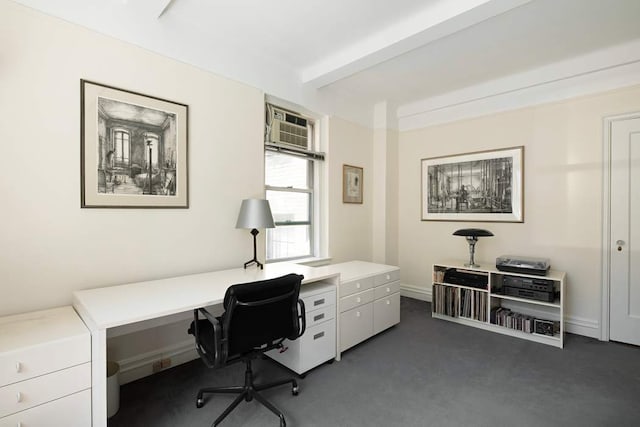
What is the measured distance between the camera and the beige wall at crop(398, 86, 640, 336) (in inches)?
121

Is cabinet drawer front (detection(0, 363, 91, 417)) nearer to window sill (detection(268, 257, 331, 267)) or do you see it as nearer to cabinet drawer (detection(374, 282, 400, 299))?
window sill (detection(268, 257, 331, 267))

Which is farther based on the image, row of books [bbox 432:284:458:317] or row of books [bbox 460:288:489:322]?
row of books [bbox 432:284:458:317]

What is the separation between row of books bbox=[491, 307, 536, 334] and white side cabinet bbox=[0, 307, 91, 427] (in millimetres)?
3484

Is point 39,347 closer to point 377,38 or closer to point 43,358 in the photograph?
point 43,358

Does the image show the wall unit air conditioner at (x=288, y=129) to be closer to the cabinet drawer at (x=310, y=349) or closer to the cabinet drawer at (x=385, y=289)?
the cabinet drawer at (x=385, y=289)

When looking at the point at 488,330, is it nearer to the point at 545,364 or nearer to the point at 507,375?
the point at 545,364

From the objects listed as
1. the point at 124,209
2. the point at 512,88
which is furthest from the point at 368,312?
the point at 512,88

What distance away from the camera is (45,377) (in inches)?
53.8

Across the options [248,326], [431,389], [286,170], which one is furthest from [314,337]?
[286,170]

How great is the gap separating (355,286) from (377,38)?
2.22 metres

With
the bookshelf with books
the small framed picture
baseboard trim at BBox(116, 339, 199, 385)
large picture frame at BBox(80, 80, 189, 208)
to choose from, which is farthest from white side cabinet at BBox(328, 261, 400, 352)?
large picture frame at BBox(80, 80, 189, 208)

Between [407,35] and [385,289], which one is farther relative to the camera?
[385,289]

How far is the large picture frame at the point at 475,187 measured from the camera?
11.6 feet

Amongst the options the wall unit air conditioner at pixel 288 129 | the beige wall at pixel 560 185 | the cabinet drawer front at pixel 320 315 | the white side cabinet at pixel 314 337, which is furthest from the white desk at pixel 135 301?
the beige wall at pixel 560 185
